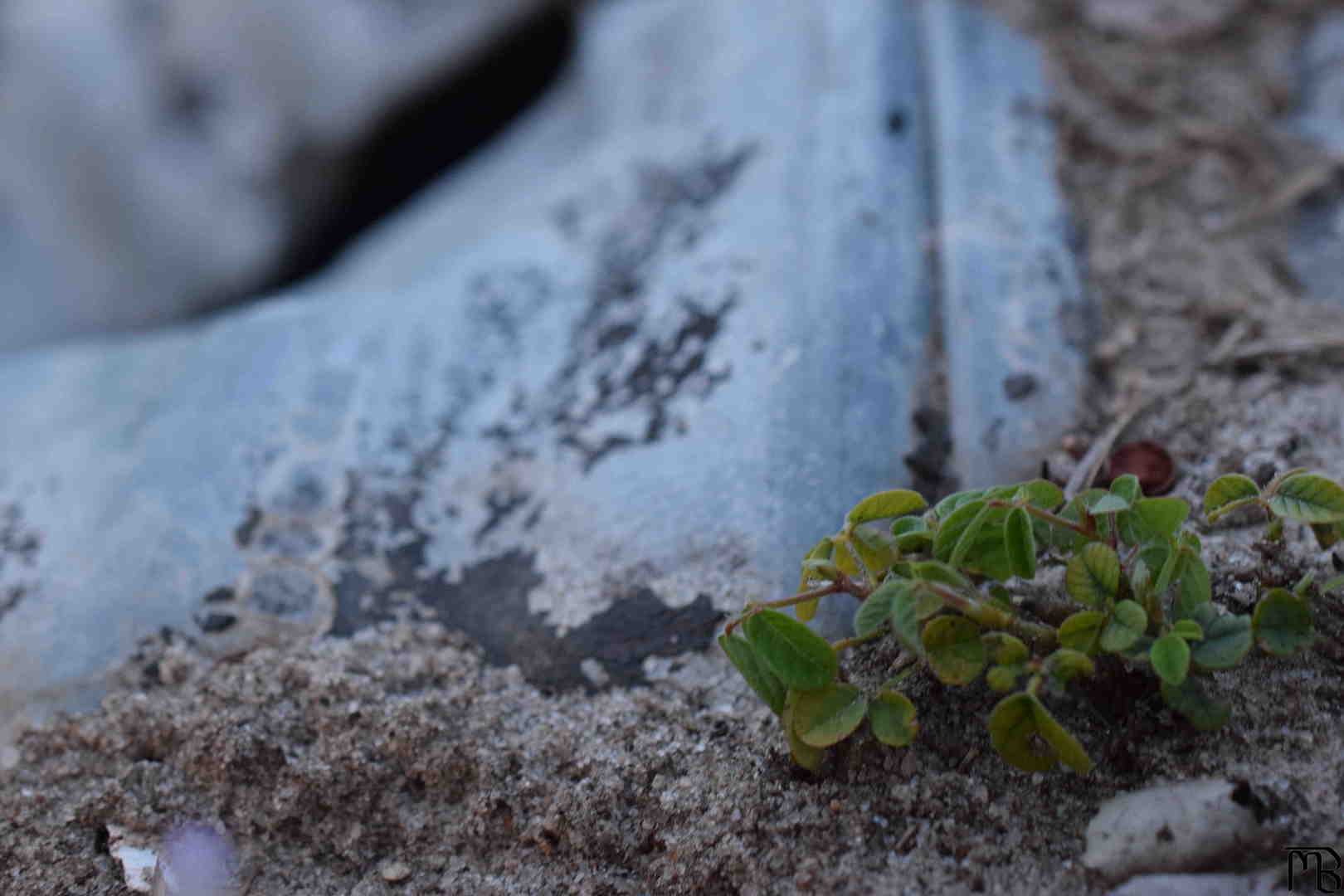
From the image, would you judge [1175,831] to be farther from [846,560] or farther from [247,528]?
[247,528]

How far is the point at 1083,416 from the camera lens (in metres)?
1.15

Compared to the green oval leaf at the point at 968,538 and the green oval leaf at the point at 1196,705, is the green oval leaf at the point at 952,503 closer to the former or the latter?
the green oval leaf at the point at 968,538

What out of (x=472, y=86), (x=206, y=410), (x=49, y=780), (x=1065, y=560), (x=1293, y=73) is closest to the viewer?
(x=1065, y=560)

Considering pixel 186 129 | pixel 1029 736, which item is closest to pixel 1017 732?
pixel 1029 736

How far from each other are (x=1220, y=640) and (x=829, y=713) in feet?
0.84

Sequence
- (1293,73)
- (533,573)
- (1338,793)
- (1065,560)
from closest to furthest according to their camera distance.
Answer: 1. (1338,793)
2. (1065,560)
3. (533,573)
4. (1293,73)

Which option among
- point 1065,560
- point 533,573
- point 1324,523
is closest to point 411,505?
point 533,573

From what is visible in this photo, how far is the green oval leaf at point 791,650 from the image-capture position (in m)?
0.80

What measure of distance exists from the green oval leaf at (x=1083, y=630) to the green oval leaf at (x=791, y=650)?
0.51ft

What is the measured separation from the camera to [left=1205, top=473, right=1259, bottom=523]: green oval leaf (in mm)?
822

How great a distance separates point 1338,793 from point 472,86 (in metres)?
1.83

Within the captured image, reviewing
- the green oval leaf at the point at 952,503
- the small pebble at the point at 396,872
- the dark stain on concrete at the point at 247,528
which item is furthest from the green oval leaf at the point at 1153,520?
the dark stain on concrete at the point at 247,528

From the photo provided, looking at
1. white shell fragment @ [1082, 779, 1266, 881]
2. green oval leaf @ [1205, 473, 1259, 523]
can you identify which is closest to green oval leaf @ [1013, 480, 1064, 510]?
green oval leaf @ [1205, 473, 1259, 523]

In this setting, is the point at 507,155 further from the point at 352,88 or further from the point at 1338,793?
the point at 1338,793
